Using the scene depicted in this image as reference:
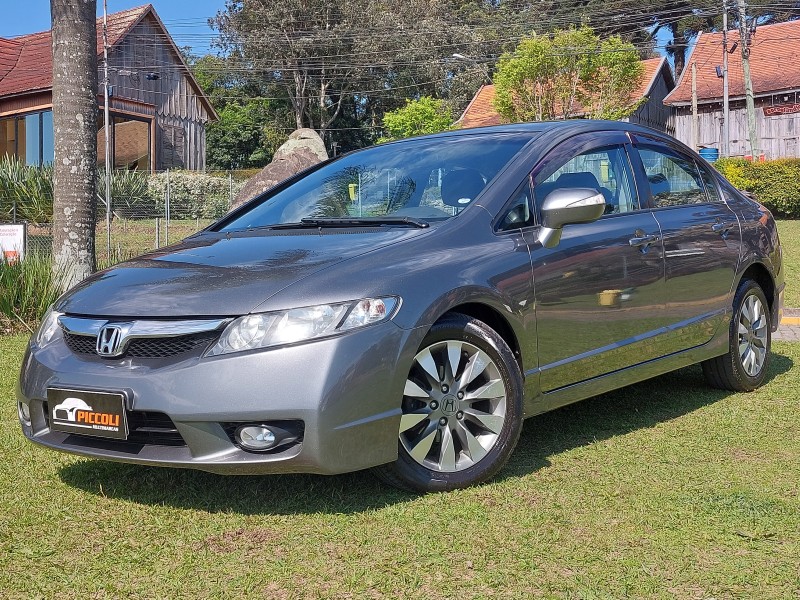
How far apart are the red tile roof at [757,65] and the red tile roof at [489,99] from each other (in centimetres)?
156

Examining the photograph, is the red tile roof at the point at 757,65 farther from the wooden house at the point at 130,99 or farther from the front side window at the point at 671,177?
the front side window at the point at 671,177

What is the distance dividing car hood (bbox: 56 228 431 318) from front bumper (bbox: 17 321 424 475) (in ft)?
0.71

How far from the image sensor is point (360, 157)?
5410 millimetres

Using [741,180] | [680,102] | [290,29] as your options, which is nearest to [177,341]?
[741,180]

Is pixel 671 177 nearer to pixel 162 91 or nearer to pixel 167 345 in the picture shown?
pixel 167 345

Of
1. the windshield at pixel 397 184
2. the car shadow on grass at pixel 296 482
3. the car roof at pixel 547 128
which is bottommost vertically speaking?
the car shadow on grass at pixel 296 482

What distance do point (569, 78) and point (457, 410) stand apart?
38.3m

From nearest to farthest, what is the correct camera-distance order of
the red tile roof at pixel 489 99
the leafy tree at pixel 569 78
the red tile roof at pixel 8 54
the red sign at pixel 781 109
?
the red tile roof at pixel 8 54, the leafy tree at pixel 569 78, the red sign at pixel 781 109, the red tile roof at pixel 489 99

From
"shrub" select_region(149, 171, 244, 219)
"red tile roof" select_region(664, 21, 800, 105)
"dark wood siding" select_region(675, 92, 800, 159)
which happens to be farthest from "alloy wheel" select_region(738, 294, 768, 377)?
"red tile roof" select_region(664, 21, 800, 105)

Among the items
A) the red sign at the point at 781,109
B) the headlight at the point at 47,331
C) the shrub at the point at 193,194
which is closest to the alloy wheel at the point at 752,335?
the headlight at the point at 47,331

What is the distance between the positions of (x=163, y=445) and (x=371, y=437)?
0.79m

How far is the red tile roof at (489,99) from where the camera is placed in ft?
154

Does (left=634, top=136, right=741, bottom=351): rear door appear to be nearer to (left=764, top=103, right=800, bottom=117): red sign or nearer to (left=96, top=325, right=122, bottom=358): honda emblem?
(left=96, top=325, right=122, bottom=358): honda emblem

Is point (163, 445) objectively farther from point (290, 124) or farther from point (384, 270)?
point (290, 124)
